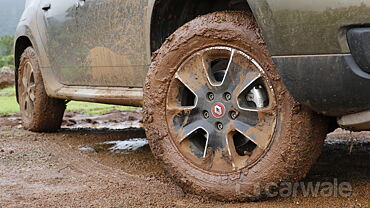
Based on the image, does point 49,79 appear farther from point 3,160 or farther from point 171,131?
point 171,131

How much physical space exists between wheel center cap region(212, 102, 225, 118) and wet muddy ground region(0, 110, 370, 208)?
16.5 inches

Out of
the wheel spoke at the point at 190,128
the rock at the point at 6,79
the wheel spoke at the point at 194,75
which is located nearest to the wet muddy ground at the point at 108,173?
the wheel spoke at the point at 190,128

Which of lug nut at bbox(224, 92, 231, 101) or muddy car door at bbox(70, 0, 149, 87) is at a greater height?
muddy car door at bbox(70, 0, 149, 87)

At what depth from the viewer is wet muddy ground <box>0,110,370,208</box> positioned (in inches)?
101

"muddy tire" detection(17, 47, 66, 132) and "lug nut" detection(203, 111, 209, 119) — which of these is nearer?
"lug nut" detection(203, 111, 209, 119)

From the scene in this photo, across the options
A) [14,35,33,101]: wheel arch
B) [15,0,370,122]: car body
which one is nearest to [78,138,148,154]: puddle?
[15,0,370,122]: car body

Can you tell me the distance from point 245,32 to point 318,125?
0.55m

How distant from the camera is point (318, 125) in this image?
92.9 inches

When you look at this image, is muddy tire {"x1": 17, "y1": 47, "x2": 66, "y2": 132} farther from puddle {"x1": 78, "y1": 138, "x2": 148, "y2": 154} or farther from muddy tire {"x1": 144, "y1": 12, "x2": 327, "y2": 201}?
muddy tire {"x1": 144, "y1": 12, "x2": 327, "y2": 201}

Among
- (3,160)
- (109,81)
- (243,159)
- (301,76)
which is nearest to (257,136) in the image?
(243,159)

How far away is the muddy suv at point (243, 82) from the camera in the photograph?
2.14 metres

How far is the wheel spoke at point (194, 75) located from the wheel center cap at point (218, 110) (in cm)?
12

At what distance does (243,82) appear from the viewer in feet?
8.15

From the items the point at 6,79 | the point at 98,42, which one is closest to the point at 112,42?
the point at 98,42
